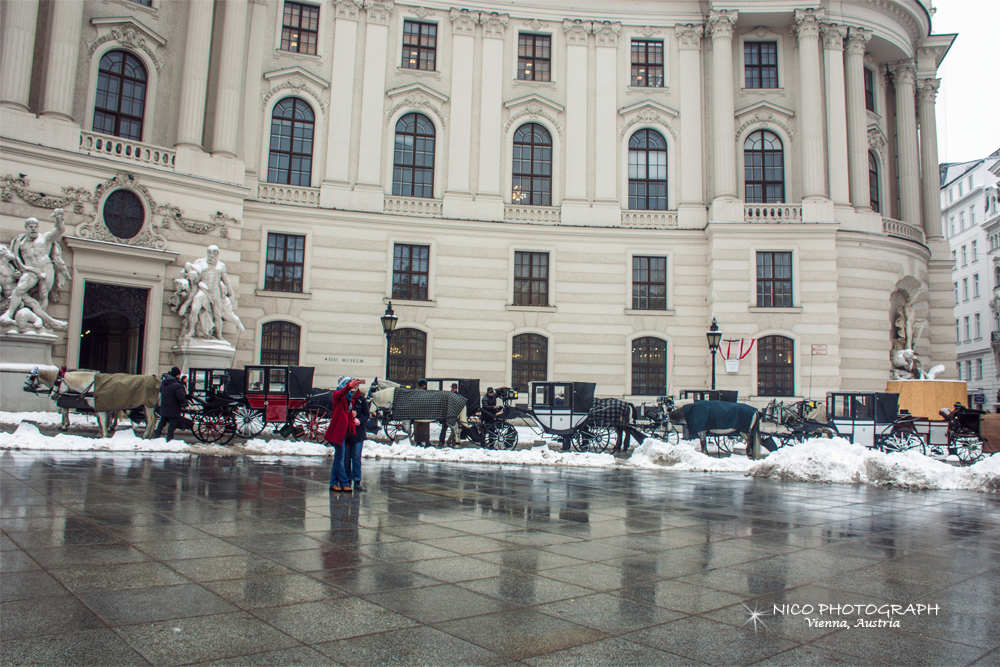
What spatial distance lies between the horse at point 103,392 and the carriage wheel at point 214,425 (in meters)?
1.11

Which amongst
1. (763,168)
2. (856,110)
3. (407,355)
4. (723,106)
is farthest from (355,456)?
(856,110)

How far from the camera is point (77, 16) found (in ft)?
83.6

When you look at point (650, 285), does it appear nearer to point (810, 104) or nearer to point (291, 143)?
point (810, 104)

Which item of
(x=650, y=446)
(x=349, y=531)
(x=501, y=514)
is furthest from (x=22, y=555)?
(x=650, y=446)

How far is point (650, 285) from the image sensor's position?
105ft

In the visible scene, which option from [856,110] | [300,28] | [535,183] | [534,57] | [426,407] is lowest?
[426,407]

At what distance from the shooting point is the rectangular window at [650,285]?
32062mm

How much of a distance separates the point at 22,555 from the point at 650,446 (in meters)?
14.0

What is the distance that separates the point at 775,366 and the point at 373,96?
21.3m

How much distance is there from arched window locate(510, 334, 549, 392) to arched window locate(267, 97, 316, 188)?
11.6m

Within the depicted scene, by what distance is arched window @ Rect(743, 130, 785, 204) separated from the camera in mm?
32938

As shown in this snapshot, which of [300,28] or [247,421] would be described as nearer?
[247,421]

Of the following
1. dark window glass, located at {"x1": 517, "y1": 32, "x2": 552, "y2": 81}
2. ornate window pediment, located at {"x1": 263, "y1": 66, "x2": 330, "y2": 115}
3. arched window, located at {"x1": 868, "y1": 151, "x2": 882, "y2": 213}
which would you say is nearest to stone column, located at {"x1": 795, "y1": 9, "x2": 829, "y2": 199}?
arched window, located at {"x1": 868, "y1": 151, "x2": 882, "y2": 213}

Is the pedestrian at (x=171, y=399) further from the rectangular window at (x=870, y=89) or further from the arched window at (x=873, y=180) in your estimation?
the rectangular window at (x=870, y=89)
